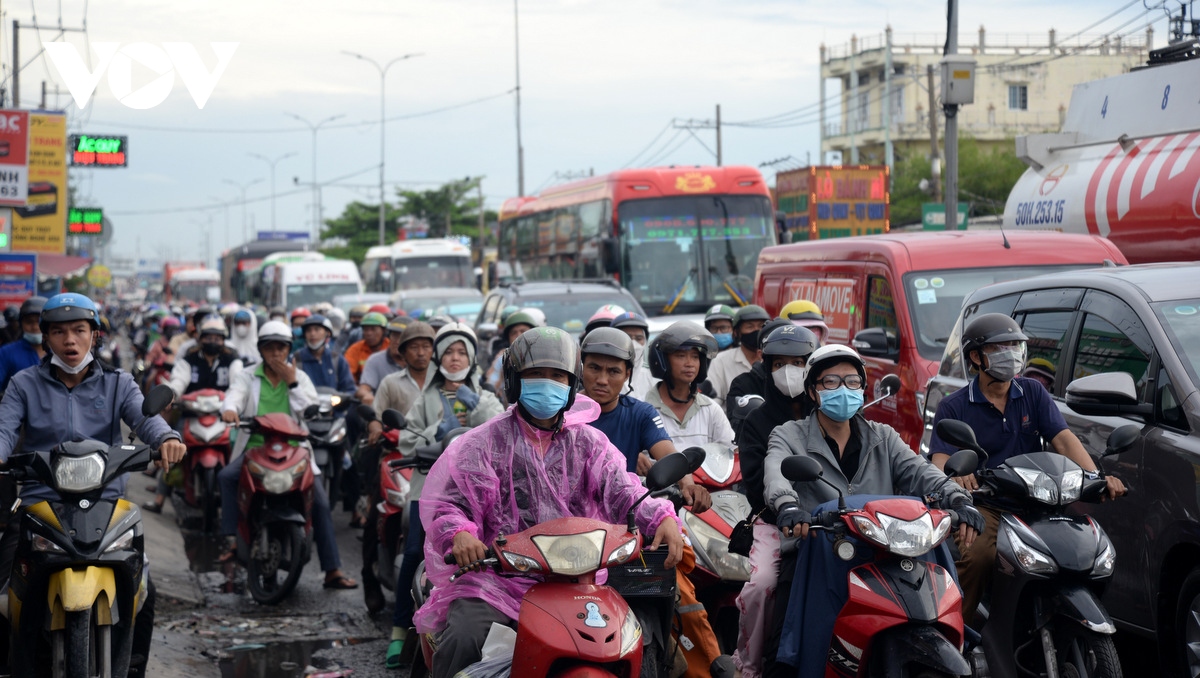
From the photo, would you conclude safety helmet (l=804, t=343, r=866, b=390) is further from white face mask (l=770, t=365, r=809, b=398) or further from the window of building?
the window of building

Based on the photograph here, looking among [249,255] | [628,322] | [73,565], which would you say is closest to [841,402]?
[73,565]

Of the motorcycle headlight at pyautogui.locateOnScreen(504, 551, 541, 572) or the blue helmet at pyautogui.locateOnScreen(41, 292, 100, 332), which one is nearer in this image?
the motorcycle headlight at pyautogui.locateOnScreen(504, 551, 541, 572)

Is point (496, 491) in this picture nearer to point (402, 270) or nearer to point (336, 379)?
point (336, 379)

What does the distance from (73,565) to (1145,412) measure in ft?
15.0

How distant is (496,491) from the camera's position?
4.57m

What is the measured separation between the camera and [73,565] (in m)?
5.53

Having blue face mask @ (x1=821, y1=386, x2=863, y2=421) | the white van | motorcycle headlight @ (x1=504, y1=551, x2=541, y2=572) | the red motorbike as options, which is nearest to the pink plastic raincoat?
motorcycle headlight @ (x1=504, y1=551, x2=541, y2=572)

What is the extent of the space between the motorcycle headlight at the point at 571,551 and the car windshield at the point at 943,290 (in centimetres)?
616

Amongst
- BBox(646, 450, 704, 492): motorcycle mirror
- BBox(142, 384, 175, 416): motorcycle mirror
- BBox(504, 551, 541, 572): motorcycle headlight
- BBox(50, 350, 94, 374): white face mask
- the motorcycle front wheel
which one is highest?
BBox(50, 350, 94, 374): white face mask

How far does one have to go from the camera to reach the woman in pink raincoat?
449 centimetres

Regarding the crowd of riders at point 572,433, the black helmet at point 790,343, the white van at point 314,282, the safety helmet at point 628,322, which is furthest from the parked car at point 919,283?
the white van at point 314,282

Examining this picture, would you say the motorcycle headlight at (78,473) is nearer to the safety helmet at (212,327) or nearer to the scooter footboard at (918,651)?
the scooter footboard at (918,651)

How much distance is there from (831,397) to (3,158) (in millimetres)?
18182

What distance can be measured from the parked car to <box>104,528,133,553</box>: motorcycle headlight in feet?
17.2
